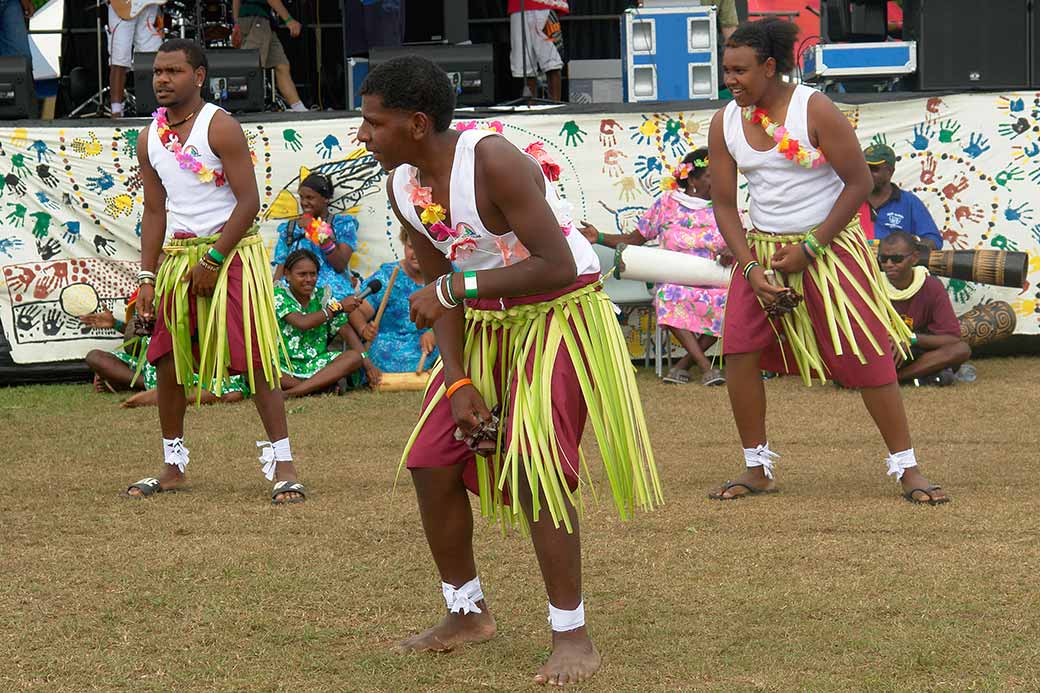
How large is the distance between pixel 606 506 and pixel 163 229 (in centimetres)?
215

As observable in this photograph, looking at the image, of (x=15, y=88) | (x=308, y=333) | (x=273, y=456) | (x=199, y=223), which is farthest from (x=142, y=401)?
(x=199, y=223)

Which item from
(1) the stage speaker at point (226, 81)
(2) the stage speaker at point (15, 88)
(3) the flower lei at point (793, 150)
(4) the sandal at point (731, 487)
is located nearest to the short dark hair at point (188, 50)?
(3) the flower lei at point (793, 150)

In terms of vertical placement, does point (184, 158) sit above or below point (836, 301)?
above

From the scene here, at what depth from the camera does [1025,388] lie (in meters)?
8.25

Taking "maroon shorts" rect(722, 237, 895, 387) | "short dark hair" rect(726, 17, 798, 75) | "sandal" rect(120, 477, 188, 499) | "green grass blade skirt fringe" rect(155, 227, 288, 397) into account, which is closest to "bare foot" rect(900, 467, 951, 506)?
"maroon shorts" rect(722, 237, 895, 387)

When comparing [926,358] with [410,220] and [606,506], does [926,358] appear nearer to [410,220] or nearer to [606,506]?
[606,506]

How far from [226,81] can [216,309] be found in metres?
4.06

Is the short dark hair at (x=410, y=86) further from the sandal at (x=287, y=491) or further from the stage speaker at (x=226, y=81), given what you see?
the stage speaker at (x=226, y=81)

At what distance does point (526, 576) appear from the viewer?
456 centimetres

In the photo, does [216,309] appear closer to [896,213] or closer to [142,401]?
[142,401]

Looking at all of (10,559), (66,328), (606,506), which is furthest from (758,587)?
(66,328)

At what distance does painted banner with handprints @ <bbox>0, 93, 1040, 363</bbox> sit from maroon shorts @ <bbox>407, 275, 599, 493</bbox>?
18.4 ft

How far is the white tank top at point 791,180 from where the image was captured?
547 centimetres

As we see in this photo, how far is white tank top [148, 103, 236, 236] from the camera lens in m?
5.73
